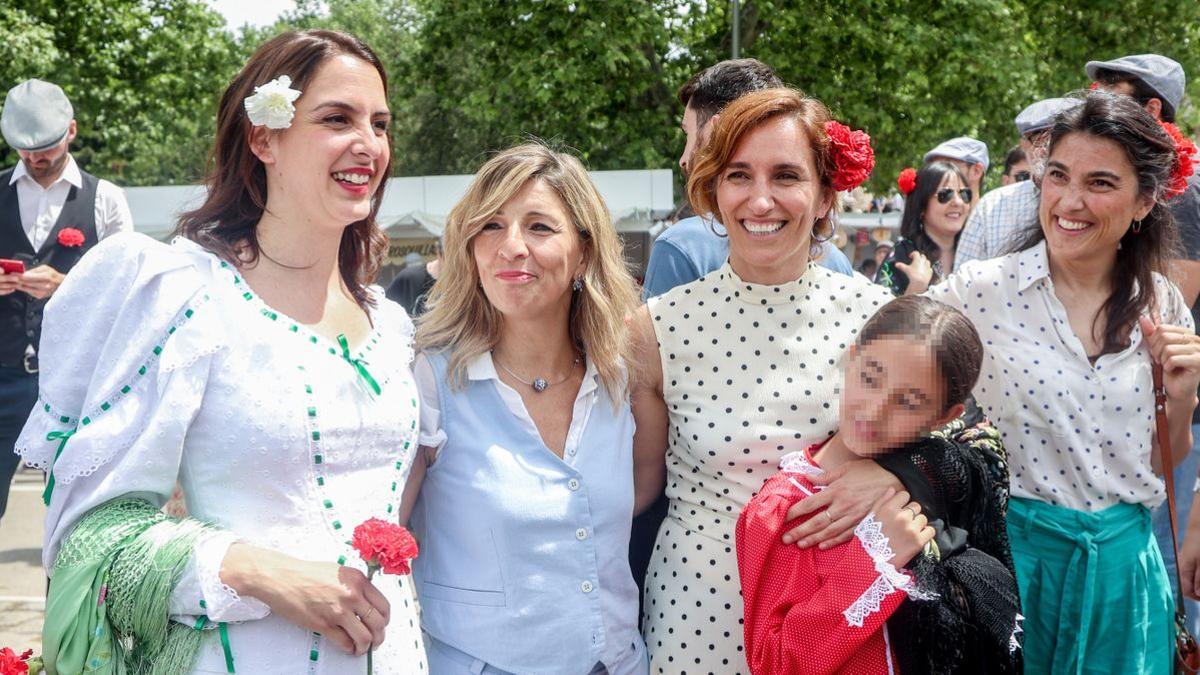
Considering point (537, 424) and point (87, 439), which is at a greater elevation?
point (87, 439)

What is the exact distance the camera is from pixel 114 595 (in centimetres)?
185

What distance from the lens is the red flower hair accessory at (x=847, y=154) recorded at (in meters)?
2.65

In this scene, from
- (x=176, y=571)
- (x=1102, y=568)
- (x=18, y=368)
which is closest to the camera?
(x=176, y=571)

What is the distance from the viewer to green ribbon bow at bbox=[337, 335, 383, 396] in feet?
7.13

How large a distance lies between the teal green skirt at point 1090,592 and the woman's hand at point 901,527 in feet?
2.25

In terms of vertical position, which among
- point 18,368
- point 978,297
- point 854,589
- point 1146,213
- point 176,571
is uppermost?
point 1146,213

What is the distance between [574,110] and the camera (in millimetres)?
15859

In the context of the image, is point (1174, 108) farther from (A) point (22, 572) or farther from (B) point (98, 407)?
(A) point (22, 572)

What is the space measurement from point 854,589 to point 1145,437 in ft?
3.63

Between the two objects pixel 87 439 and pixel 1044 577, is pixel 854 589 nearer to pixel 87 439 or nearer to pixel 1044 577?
pixel 1044 577

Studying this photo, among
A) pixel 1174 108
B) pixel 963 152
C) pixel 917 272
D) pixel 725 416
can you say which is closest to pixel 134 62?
pixel 963 152

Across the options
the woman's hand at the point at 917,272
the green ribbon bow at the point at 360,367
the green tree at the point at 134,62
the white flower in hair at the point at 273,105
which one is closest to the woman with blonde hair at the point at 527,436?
the green ribbon bow at the point at 360,367

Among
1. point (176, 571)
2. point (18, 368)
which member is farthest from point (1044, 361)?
point (18, 368)

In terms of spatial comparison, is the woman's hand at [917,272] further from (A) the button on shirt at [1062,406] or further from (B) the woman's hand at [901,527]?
(B) the woman's hand at [901,527]
